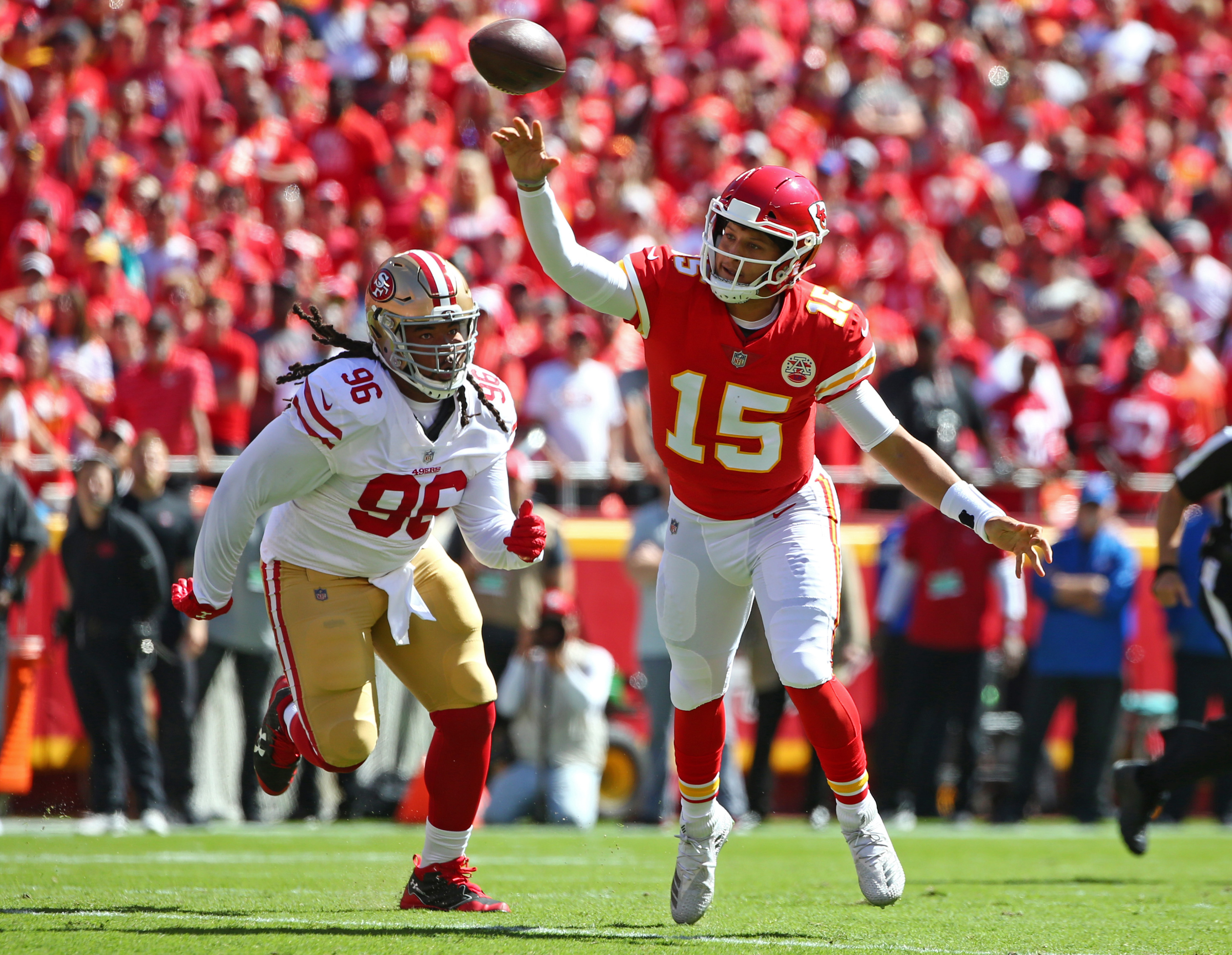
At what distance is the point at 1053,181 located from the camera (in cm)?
1327

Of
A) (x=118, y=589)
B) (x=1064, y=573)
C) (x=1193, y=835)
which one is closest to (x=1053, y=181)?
(x=1064, y=573)

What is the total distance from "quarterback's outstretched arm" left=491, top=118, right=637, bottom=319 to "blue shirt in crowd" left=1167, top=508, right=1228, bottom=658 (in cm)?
556

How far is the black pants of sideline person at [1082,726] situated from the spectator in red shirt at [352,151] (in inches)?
225

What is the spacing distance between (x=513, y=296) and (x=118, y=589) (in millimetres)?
3576

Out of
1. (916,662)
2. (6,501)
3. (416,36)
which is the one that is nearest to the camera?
(6,501)

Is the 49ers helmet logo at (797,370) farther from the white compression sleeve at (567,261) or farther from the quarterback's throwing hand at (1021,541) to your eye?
the quarterback's throwing hand at (1021,541)

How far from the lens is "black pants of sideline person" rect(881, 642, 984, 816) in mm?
9367

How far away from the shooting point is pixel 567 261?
4492 millimetres

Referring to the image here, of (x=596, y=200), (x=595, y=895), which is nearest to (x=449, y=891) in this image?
(x=595, y=895)

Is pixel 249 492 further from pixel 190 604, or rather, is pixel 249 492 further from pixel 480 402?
pixel 480 402

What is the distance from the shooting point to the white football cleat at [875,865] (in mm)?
4645

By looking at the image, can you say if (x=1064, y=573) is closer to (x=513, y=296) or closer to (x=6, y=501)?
(x=513, y=296)

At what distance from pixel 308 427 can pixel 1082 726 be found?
242 inches

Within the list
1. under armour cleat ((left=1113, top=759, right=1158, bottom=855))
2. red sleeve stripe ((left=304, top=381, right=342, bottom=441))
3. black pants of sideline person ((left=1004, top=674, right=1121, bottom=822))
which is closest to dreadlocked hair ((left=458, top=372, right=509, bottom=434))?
red sleeve stripe ((left=304, top=381, right=342, bottom=441))
